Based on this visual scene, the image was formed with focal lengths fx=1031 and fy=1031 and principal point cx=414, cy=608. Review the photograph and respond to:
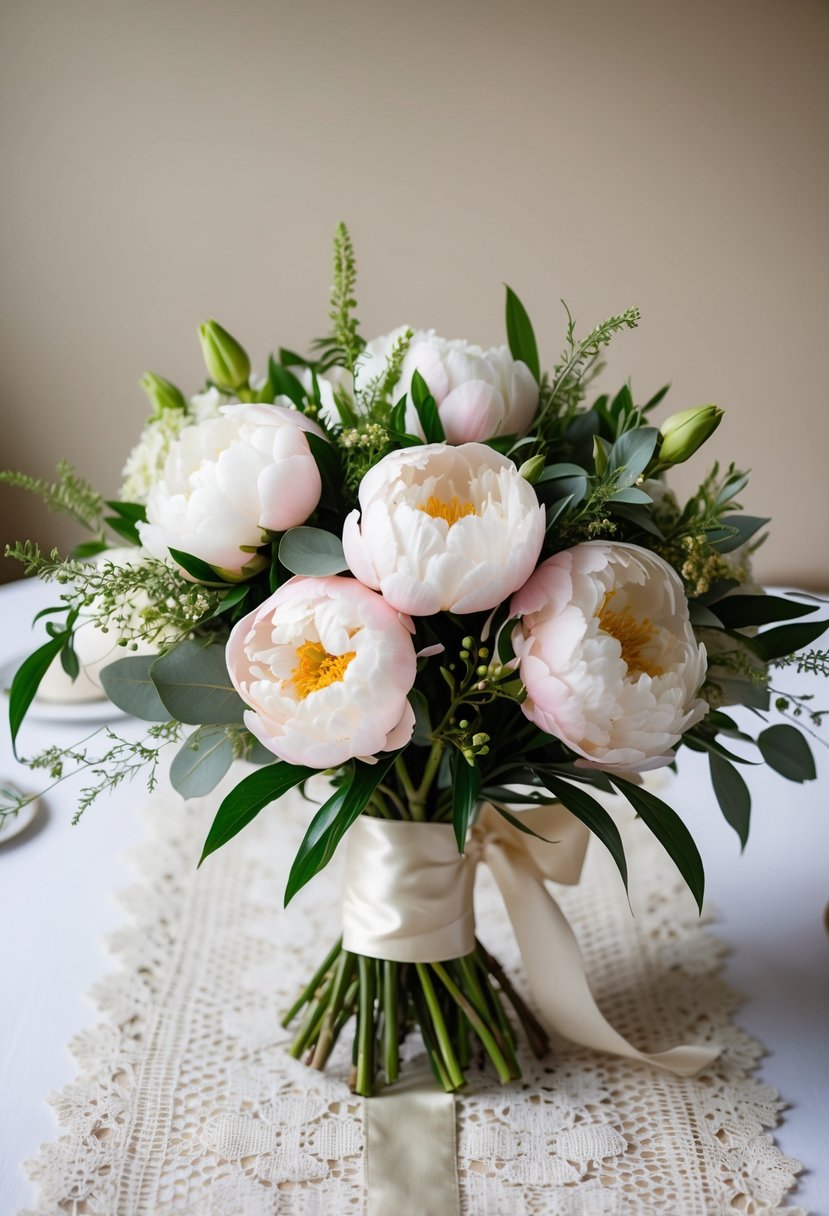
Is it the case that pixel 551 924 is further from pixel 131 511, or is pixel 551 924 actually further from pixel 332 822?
pixel 131 511

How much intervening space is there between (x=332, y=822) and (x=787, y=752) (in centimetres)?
35

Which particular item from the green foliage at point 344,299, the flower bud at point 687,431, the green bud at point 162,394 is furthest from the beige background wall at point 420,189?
the flower bud at point 687,431

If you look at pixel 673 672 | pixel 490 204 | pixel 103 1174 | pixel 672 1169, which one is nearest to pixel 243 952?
pixel 103 1174

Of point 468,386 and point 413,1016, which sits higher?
point 468,386

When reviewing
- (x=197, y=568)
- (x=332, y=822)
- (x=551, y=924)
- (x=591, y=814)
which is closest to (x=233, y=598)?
(x=197, y=568)

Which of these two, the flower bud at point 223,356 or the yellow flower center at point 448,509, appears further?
the flower bud at point 223,356

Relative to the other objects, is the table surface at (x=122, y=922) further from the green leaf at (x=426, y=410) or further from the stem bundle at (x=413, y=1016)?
the green leaf at (x=426, y=410)

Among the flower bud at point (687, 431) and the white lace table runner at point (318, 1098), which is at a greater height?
the flower bud at point (687, 431)

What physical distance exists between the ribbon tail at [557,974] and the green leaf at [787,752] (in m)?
0.19

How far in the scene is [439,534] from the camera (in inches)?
19.9

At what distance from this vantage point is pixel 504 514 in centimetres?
53

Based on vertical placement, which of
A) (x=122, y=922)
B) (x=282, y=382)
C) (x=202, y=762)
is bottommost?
(x=122, y=922)

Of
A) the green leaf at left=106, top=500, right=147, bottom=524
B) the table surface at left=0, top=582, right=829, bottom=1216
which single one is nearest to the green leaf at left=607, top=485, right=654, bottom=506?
the green leaf at left=106, top=500, right=147, bottom=524

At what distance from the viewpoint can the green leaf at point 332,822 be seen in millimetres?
574
